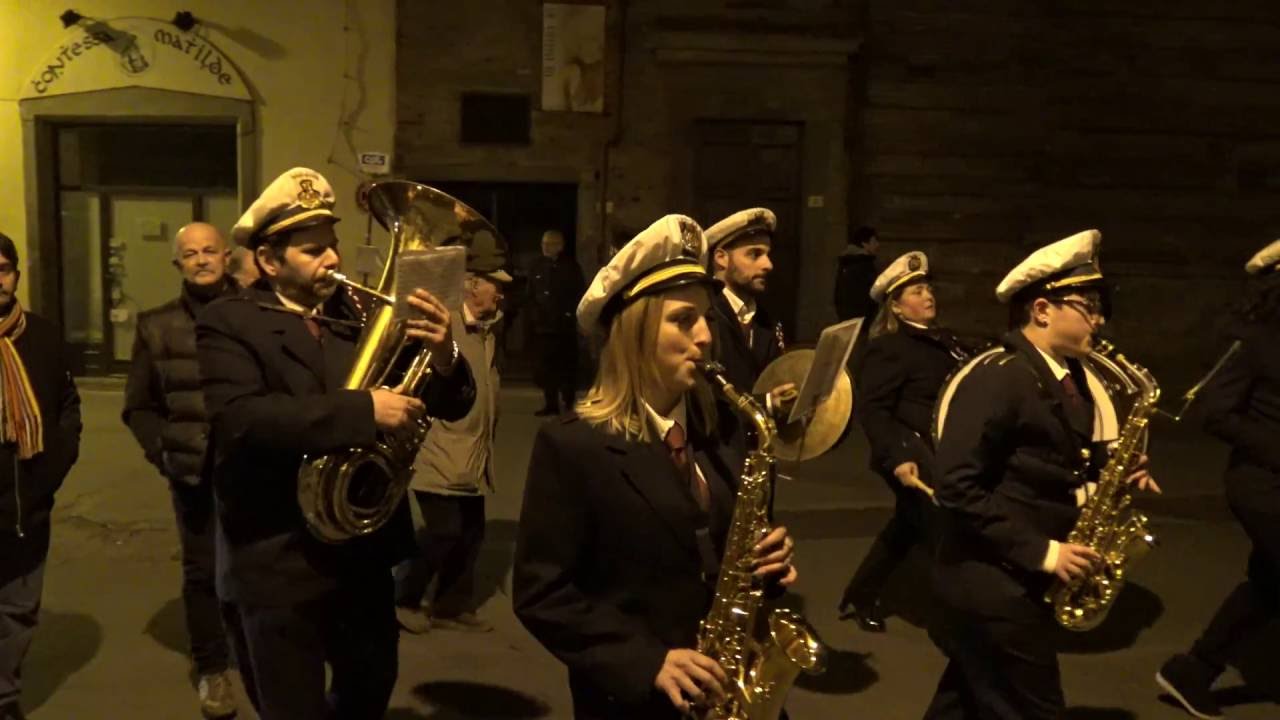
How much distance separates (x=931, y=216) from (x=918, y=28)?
224 centimetres

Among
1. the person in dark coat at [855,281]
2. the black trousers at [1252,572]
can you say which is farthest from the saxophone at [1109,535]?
the person in dark coat at [855,281]

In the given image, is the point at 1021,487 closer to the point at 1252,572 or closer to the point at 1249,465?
the point at 1249,465

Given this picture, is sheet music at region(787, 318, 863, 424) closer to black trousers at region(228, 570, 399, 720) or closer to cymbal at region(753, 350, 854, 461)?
cymbal at region(753, 350, 854, 461)

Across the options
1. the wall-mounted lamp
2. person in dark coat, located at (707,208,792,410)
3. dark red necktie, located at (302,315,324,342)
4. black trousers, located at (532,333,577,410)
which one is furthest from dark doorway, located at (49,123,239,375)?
dark red necktie, located at (302,315,324,342)

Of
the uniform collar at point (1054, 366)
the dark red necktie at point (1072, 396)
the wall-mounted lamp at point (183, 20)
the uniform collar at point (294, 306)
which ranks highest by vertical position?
the wall-mounted lamp at point (183, 20)

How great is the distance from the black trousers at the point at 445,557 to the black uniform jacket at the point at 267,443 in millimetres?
2397

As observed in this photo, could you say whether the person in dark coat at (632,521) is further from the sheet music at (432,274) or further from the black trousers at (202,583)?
the black trousers at (202,583)

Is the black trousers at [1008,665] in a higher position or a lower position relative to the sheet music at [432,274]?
lower

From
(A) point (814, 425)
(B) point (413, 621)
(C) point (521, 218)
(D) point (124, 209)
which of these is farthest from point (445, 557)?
(D) point (124, 209)

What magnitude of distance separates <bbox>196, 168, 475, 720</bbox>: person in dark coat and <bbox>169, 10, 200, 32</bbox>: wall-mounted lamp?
10715 millimetres

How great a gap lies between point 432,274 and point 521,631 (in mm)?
3373

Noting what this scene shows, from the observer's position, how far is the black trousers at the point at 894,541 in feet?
19.3

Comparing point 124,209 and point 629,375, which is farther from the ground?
point 629,375

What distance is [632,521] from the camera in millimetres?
2605
